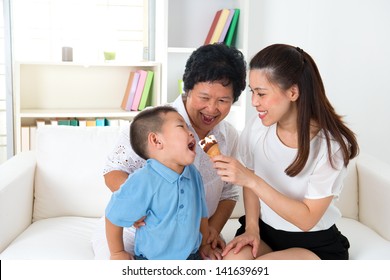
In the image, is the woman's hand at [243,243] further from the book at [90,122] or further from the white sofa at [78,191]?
the book at [90,122]

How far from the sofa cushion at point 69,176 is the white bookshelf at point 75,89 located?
1.35 metres

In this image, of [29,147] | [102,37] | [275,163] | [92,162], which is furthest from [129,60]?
[275,163]

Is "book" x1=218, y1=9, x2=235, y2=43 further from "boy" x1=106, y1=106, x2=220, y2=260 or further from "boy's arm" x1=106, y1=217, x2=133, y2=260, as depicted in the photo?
"boy's arm" x1=106, y1=217, x2=133, y2=260

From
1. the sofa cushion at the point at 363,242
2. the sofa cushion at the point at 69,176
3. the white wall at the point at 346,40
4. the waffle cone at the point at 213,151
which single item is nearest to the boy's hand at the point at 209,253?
the waffle cone at the point at 213,151


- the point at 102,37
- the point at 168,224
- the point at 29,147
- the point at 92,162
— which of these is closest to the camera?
the point at 168,224

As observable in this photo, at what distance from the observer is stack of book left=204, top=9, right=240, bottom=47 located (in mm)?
3801

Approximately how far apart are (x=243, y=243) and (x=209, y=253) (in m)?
0.12

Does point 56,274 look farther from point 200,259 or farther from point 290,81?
point 290,81

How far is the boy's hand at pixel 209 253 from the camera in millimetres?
1857

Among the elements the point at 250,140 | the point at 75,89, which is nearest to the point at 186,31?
the point at 75,89

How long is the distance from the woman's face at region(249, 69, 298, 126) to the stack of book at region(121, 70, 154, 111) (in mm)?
2145

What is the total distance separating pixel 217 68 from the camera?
188cm

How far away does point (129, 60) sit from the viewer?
4203mm

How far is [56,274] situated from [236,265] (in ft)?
1.81
